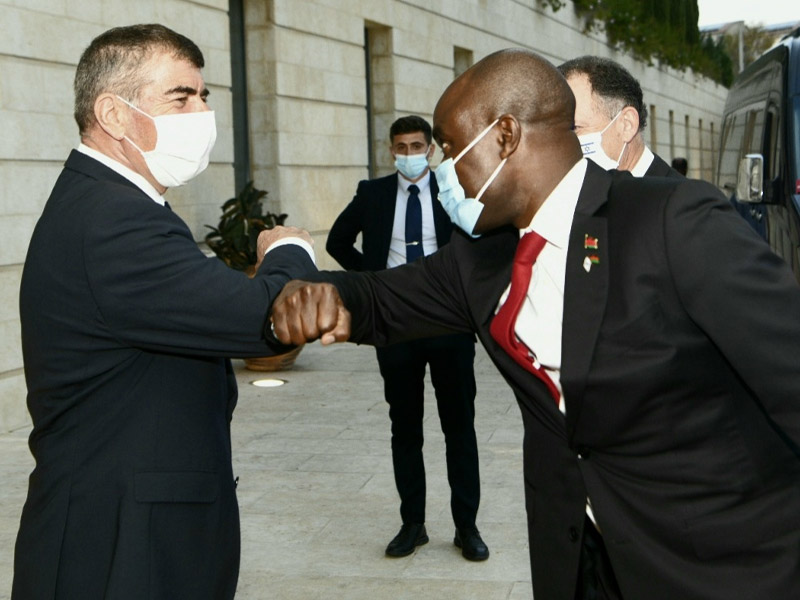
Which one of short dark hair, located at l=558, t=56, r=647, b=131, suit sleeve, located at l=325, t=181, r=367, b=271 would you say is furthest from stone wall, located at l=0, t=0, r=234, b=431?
short dark hair, located at l=558, t=56, r=647, b=131

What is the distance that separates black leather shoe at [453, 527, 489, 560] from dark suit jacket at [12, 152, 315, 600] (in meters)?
2.86

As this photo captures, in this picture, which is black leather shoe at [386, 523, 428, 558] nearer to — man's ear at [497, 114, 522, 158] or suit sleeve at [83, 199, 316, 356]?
suit sleeve at [83, 199, 316, 356]

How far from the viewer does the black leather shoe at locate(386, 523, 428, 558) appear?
5.61 meters

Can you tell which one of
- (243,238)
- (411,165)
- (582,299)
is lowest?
(243,238)

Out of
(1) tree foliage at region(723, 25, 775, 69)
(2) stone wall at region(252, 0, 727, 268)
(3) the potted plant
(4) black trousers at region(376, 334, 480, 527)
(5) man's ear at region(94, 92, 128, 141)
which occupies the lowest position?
(4) black trousers at region(376, 334, 480, 527)

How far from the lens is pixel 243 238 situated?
→ 10.9 m

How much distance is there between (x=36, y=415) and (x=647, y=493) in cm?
140

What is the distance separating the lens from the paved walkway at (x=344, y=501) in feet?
17.3

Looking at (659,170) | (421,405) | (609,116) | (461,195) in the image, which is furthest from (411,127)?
(461,195)

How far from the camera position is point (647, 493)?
246cm

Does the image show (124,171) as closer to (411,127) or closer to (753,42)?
(411,127)

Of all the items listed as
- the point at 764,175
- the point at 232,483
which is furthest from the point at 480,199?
the point at 764,175

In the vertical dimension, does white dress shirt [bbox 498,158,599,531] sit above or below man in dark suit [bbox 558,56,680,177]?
below

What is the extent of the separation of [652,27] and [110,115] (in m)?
31.9
